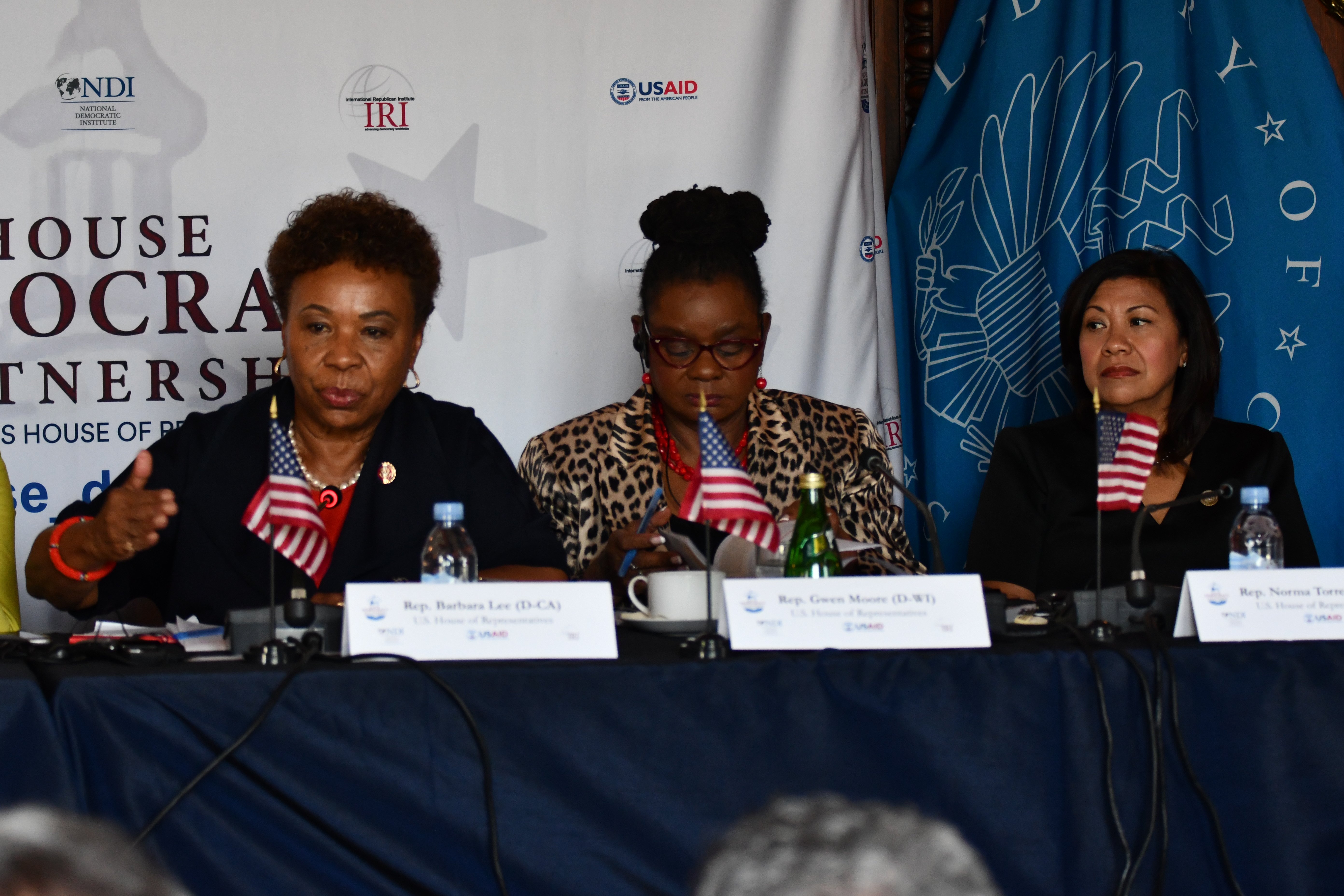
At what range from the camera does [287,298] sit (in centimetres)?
230

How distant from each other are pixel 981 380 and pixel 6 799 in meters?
2.63

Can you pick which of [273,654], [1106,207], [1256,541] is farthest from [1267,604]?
[1106,207]

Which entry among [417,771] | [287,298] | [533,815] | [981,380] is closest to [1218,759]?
[533,815]

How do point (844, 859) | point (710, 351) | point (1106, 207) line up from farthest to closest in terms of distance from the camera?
point (1106, 207) → point (710, 351) → point (844, 859)

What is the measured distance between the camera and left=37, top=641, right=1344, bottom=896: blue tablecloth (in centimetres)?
134

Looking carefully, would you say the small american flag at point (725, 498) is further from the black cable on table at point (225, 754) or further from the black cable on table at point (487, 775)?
the black cable on table at point (225, 754)

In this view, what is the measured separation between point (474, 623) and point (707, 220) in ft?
4.83

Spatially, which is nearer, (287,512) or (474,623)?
(474,623)

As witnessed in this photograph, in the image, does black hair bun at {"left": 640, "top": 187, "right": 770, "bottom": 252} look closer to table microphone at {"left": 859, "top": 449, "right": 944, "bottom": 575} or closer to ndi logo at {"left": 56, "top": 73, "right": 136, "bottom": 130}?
table microphone at {"left": 859, "top": 449, "right": 944, "bottom": 575}

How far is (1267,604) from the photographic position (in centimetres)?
155

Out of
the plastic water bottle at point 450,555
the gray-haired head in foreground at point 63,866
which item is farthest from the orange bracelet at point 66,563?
the gray-haired head in foreground at point 63,866

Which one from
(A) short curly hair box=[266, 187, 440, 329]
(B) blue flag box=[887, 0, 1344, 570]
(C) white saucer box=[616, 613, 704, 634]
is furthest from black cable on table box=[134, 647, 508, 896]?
(B) blue flag box=[887, 0, 1344, 570]

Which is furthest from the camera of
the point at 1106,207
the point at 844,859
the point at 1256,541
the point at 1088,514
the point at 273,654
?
the point at 1106,207

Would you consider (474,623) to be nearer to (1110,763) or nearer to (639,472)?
(1110,763)
